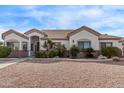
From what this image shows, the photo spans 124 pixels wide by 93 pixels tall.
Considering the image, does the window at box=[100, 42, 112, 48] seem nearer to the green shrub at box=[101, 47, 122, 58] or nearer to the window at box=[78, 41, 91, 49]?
the window at box=[78, 41, 91, 49]

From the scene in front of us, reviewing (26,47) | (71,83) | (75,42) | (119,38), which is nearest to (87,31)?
(75,42)

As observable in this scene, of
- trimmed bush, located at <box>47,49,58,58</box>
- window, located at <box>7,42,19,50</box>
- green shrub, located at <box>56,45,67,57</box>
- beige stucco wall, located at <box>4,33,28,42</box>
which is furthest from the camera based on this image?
window, located at <box>7,42,19,50</box>

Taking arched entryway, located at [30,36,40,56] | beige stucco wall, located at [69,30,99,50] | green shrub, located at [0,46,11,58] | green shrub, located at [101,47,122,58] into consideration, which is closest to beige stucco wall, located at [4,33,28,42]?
arched entryway, located at [30,36,40,56]

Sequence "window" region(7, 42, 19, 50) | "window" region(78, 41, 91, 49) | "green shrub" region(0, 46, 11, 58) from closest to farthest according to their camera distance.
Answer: "green shrub" region(0, 46, 11, 58)
"window" region(78, 41, 91, 49)
"window" region(7, 42, 19, 50)

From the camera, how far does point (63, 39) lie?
3584 centimetres

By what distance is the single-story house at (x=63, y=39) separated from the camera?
3512cm

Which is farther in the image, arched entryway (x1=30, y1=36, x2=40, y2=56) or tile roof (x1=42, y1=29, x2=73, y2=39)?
arched entryway (x1=30, y1=36, x2=40, y2=56)

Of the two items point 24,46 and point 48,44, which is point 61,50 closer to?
point 48,44

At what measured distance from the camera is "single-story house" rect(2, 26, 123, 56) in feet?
115

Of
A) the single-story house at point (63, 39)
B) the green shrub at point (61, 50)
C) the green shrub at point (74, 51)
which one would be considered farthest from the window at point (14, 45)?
the green shrub at point (74, 51)

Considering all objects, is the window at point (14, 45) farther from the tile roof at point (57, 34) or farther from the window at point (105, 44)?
the window at point (105, 44)

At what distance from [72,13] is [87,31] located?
381 inches

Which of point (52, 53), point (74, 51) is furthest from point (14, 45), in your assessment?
point (74, 51)
